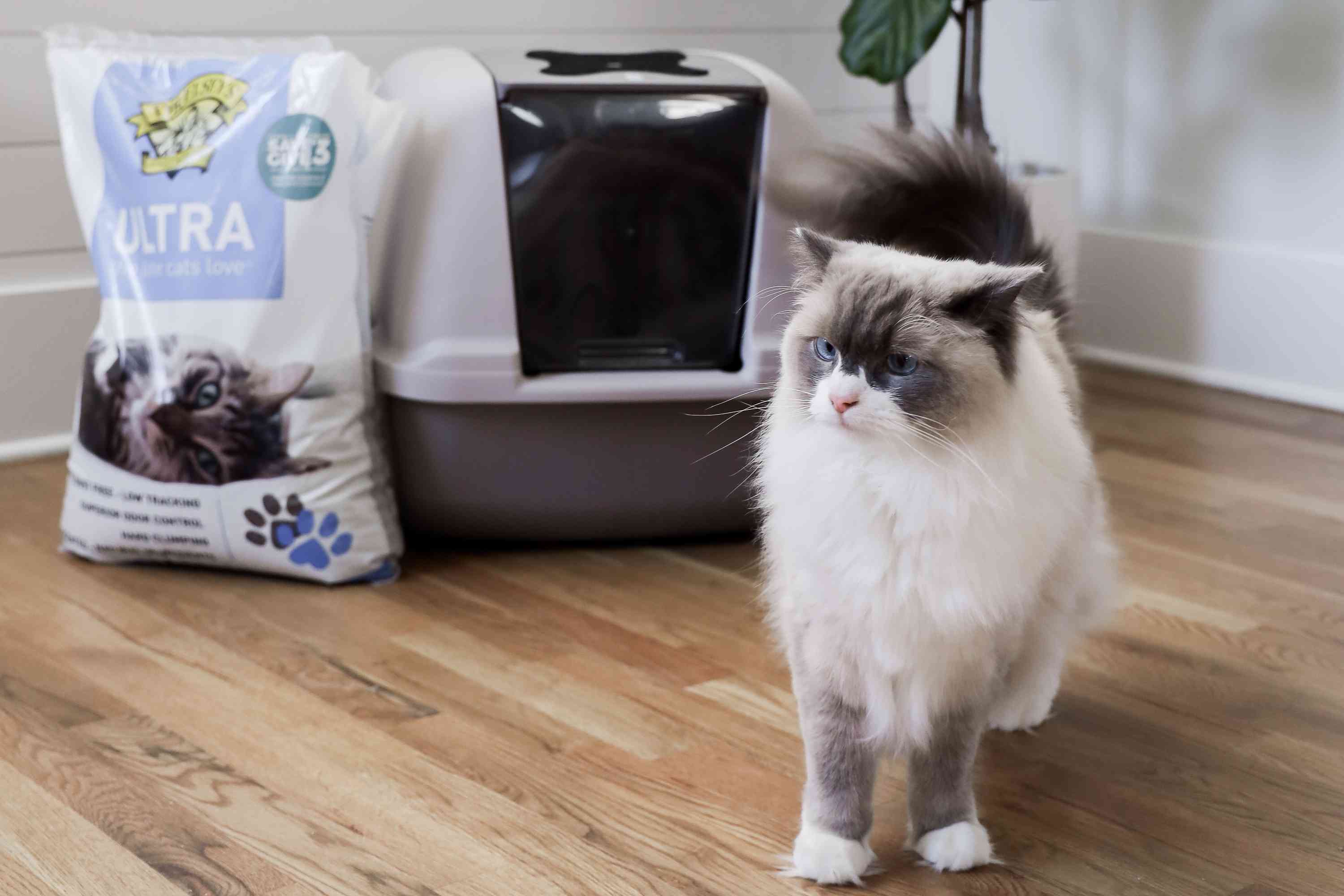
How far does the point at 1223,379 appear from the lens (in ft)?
9.36

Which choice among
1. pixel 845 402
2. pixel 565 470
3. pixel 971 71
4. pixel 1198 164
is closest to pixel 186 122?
pixel 565 470

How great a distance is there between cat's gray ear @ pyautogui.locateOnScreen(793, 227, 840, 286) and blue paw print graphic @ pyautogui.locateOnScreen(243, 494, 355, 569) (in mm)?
899

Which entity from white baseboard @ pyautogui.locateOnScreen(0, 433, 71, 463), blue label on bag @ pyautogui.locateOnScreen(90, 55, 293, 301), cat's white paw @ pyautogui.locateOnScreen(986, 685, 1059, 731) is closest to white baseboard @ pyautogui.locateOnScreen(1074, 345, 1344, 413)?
cat's white paw @ pyautogui.locateOnScreen(986, 685, 1059, 731)

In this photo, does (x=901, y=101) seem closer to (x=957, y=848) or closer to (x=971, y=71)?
(x=971, y=71)

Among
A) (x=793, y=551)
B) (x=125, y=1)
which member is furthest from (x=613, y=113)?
(x=125, y=1)

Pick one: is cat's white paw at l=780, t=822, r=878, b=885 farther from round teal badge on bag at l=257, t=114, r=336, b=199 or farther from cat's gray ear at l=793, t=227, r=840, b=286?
round teal badge on bag at l=257, t=114, r=336, b=199

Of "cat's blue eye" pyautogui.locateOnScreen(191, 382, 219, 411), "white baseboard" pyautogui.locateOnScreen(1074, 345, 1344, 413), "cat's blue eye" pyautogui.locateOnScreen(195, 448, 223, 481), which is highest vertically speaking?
"cat's blue eye" pyautogui.locateOnScreen(191, 382, 219, 411)

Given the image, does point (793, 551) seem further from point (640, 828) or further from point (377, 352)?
point (377, 352)

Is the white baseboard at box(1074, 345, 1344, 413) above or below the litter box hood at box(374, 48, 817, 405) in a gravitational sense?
below

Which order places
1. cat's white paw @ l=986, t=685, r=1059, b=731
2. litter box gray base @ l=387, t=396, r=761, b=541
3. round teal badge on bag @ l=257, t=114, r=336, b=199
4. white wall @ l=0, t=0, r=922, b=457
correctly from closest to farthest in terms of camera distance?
cat's white paw @ l=986, t=685, r=1059, b=731
round teal badge on bag @ l=257, t=114, r=336, b=199
litter box gray base @ l=387, t=396, r=761, b=541
white wall @ l=0, t=0, r=922, b=457

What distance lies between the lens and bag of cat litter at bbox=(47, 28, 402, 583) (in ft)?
6.00

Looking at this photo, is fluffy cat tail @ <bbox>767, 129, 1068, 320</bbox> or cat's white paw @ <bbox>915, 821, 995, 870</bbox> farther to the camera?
fluffy cat tail @ <bbox>767, 129, 1068, 320</bbox>

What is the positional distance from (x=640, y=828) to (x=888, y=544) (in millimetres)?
376

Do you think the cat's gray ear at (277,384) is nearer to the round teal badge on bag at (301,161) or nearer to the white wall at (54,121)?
the round teal badge on bag at (301,161)
